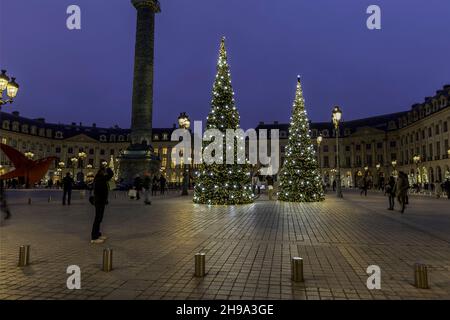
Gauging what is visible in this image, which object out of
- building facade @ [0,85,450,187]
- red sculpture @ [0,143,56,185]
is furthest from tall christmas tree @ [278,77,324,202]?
building facade @ [0,85,450,187]

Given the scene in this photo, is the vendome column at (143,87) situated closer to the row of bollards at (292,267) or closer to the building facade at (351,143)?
the building facade at (351,143)

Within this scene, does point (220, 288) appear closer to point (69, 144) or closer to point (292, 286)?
point (292, 286)

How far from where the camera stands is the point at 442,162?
189 ft

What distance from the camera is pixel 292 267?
6098 mm

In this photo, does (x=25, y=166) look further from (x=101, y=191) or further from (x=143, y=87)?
(x=143, y=87)

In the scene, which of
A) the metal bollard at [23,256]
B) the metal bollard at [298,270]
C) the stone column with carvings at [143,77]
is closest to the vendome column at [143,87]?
the stone column with carvings at [143,77]

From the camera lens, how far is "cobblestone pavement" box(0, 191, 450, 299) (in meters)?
5.55

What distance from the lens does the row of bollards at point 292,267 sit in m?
5.65

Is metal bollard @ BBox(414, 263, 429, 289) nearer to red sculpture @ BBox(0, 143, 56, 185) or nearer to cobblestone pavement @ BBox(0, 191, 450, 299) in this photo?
cobblestone pavement @ BBox(0, 191, 450, 299)

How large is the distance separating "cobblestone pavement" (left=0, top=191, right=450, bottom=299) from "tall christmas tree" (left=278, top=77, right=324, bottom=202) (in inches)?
446

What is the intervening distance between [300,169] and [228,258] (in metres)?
17.9

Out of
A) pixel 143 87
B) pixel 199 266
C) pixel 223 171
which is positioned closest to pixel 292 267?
pixel 199 266

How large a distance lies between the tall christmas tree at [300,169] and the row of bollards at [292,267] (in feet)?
62.7

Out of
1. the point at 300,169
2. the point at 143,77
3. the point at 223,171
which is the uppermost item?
the point at 143,77
